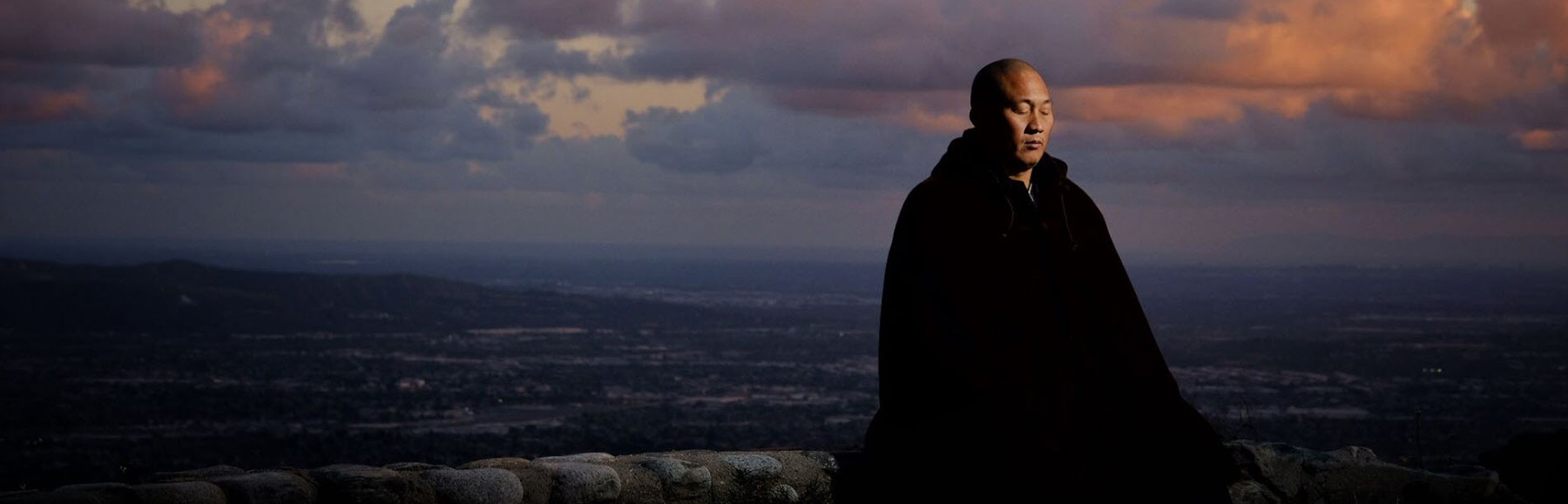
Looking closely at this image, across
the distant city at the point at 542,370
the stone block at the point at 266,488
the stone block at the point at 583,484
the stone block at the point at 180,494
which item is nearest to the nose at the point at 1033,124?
the stone block at the point at 583,484

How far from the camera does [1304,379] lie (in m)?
73.6

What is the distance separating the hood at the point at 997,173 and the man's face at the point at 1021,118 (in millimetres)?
82

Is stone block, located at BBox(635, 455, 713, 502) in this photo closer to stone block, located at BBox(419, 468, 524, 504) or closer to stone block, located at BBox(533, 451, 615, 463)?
stone block, located at BBox(533, 451, 615, 463)

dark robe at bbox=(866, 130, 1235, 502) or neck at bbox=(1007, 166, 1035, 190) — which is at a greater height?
neck at bbox=(1007, 166, 1035, 190)

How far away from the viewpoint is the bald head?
14.9 ft

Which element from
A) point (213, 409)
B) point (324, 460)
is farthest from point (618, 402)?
point (324, 460)

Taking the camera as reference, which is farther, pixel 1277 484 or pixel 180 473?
pixel 1277 484

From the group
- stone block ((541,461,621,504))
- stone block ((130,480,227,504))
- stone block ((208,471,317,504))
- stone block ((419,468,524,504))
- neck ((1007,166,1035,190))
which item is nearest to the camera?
neck ((1007,166,1035,190))

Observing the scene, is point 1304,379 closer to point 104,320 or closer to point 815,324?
point 815,324

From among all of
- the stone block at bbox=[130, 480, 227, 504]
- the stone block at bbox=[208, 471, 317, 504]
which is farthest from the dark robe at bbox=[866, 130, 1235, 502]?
the stone block at bbox=[130, 480, 227, 504]

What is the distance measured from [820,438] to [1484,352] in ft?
159

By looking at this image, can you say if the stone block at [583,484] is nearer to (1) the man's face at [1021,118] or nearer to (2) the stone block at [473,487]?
(2) the stone block at [473,487]

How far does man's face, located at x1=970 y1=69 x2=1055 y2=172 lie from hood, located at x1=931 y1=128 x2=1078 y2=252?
0.08 metres

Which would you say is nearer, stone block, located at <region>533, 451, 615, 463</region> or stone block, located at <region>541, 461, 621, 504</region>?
stone block, located at <region>541, 461, 621, 504</region>
